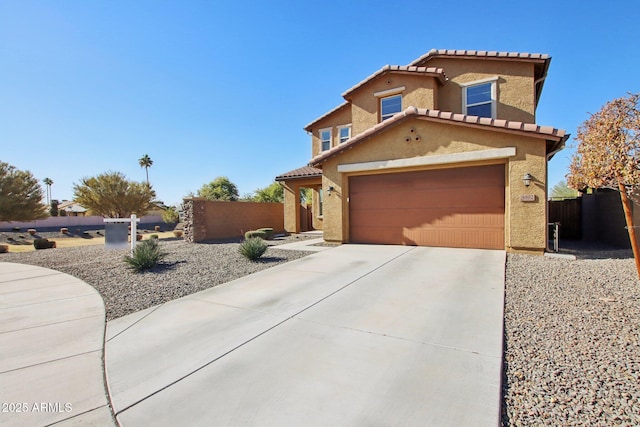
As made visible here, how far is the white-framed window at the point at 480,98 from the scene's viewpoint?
1248cm

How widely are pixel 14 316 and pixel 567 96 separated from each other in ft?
67.3

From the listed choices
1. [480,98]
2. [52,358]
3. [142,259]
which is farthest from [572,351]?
[480,98]

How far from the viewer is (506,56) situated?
11953mm

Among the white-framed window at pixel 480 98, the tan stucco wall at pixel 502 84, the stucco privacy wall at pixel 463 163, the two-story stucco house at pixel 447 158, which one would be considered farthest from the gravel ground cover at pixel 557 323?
the white-framed window at pixel 480 98

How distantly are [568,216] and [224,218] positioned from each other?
18206 millimetres

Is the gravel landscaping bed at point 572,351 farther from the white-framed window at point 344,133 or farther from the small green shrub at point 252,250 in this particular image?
the white-framed window at point 344,133

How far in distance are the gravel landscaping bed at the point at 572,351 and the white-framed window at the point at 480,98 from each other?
8.70 m

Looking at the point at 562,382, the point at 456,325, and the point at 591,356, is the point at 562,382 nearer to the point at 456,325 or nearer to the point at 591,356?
the point at 591,356

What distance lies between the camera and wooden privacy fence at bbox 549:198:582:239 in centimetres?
1356

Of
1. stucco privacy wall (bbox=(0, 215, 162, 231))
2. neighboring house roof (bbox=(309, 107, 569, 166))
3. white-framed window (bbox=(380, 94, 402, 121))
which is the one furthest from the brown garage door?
stucco privacy wall (bbox=(0, 215, 162, 231))

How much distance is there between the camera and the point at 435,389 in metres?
2.72

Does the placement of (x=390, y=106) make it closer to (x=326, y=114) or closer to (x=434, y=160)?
(x=326, y=114)

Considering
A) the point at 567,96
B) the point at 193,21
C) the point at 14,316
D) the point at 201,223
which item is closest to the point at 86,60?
the point at 193,21

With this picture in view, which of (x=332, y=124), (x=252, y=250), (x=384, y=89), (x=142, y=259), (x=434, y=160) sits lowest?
(x=142, y=259)
